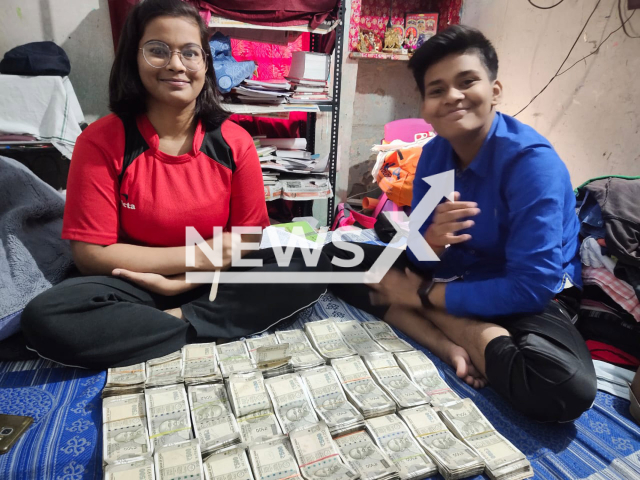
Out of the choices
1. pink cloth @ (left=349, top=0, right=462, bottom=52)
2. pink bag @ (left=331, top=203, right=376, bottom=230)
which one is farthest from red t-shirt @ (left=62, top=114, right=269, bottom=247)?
pink cloth @ (left=349, top=0, right=462, bottom=52)

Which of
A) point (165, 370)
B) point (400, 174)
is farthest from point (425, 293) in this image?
point (400, 174)

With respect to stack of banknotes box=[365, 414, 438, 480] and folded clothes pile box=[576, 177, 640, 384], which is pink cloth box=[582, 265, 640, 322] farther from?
stack of banknotes box=[365, 414, 438, 480]

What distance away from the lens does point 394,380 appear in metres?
1.26

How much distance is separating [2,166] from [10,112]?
694 millimetres

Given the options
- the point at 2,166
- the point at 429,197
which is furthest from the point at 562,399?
the point at 2,166

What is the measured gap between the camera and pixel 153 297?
144 centimetres

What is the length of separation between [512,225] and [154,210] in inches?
42.8

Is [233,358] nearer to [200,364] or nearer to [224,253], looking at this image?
[200,364]

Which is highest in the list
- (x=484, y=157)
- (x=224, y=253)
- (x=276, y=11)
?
(x=276, y=11)

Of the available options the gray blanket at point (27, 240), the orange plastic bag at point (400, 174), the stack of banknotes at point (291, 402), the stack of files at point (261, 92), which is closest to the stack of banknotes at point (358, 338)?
the stack of banknotes at point (291, 402)

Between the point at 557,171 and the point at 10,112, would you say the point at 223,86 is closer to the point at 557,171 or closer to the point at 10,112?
the point at 10,112

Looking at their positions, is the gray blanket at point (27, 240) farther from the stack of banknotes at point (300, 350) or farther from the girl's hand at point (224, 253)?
the stack of banknotes at point (300, 350)

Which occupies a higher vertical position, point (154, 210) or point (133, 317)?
point (154, 210)

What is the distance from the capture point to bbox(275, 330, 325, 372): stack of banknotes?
1308 mm
